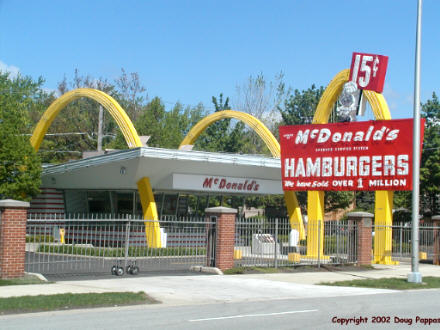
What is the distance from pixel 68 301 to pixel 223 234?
876cm

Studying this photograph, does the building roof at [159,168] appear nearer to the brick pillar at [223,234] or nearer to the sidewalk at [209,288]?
the brick pillar at [223,234]

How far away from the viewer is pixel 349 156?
2622 centimetres

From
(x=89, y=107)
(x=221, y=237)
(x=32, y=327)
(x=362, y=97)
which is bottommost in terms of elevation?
(x=32, y=327)

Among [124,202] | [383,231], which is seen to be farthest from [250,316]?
[124,202]

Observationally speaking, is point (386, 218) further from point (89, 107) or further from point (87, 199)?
point (89, 107)

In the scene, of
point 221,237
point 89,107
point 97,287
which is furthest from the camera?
point 89,107

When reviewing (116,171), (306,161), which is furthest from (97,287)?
(116,171)

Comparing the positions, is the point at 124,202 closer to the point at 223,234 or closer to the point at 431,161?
the point at 223,234

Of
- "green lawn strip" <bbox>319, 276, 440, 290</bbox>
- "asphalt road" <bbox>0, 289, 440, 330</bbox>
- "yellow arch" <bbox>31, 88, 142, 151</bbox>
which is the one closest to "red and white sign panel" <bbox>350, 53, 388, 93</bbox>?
"green lawn strip" <bbox>319, 276, 440, 290</bbox>

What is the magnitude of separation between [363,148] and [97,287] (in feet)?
43.6

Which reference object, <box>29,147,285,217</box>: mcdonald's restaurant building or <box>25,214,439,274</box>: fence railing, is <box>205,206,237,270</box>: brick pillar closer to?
<box>25,214,439,274</box>: fence railing

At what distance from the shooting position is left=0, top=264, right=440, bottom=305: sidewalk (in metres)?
15.5

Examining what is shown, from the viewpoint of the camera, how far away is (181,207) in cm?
3972

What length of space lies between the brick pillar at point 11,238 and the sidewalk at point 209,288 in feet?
3.78
